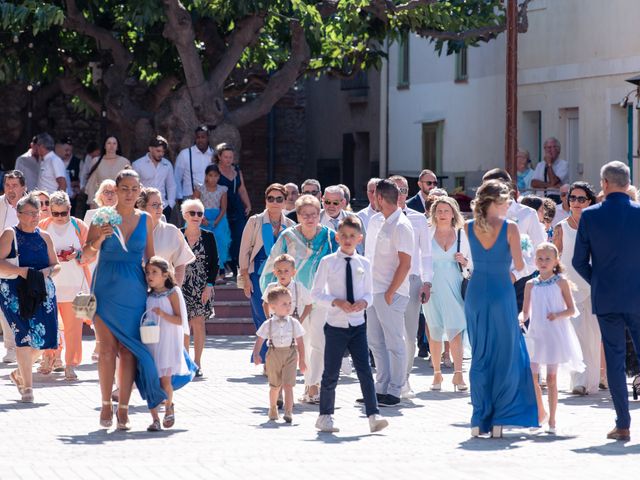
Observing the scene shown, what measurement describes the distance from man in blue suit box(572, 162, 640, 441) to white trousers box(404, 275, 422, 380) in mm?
3375

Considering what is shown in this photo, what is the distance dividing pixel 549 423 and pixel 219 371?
222 inches

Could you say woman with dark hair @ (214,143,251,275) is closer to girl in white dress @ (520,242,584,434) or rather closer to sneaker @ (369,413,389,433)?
girl in white dress @ (520,242,584,434)

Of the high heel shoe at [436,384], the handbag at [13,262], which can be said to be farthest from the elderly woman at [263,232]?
the handbag at [13,262]

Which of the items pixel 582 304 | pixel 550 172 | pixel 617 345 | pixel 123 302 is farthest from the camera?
pixel 550 172

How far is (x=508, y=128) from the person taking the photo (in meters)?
22.9

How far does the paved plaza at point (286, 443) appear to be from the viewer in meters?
11.0

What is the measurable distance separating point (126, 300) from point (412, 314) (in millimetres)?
3814

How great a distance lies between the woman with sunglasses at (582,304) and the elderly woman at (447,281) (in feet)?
3.08

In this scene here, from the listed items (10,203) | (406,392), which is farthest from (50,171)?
(406,392)

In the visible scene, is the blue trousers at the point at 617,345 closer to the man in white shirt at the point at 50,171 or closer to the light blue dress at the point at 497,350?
the light blue dress at the point at 497,350

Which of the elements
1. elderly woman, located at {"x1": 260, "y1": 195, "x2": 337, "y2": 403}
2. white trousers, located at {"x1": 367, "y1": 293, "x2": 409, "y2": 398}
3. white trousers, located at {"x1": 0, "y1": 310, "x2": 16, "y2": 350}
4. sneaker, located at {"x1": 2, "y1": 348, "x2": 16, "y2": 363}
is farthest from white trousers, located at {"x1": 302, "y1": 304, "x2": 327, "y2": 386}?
sneaker, located at {"x1": 2, "y1": 348, "x2": 16, "y2": 363}

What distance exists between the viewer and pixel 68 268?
17734 mm

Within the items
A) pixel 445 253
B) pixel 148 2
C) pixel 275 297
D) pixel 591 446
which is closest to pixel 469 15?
pixel 148 2

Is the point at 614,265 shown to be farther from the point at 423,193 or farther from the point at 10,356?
the point at 10,356
